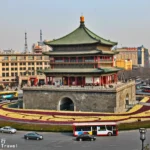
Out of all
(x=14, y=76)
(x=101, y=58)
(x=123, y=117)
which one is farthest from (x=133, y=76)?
(x=123, y=117)

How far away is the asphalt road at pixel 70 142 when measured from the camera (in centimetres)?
2922

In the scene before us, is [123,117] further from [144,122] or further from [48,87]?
[48,87]

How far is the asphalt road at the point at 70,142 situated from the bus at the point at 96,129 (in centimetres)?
84

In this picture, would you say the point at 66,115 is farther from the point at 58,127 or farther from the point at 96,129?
→ the point at 96,129

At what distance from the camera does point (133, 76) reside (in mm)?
127562

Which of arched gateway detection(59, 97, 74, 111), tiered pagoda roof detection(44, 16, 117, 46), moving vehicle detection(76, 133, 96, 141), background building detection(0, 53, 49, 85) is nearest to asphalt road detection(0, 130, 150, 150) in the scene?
moving vehicle detection(76, 133, 96, 141)

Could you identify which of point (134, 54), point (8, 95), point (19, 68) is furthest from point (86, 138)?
point (134, 54)

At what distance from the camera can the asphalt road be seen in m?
29.2

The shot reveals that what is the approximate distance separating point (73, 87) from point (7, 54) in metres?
62.6

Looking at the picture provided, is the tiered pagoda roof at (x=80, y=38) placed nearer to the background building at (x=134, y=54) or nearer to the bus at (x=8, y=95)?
the bus at (x=8, y=95)

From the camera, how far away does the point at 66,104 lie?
51.2 m

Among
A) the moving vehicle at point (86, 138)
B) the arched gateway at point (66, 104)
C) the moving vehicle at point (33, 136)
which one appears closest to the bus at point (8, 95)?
the arched gateway at point (66, 104)

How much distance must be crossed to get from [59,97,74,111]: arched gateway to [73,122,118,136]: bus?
49.2ft

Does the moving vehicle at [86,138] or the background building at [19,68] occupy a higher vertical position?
the background building at [19,68]
